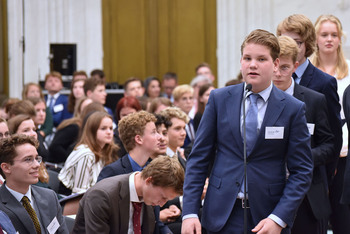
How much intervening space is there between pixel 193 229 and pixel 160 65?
8623mm

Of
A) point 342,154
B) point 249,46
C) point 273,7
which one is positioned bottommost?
point 342,154

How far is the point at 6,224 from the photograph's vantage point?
3533mm

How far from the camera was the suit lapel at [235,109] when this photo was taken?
2982mm

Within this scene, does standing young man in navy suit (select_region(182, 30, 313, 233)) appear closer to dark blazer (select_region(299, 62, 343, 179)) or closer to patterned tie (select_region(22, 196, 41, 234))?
dark blazer (select_region(299, 62, 343, 179))

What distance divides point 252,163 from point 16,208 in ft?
5.08

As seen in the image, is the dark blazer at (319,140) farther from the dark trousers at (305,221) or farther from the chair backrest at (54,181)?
the chair backrest at (54,181)

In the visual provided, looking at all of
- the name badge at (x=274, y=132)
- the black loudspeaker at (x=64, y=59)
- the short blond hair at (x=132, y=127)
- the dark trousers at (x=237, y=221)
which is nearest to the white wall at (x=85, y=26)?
the black loudspeaker at (x=64, y=59)

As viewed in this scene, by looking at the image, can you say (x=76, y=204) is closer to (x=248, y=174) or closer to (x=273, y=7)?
(x=248, y=174)

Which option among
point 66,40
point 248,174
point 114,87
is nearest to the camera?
point 248,174

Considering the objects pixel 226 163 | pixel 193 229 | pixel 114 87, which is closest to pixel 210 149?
pixel 226 163

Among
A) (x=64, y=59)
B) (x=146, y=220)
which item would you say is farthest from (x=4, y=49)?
(x=146, y=220)

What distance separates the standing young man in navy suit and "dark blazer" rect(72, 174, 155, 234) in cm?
68

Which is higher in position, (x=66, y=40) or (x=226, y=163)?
(x=66, y=40)

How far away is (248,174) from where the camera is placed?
2.95 meters
